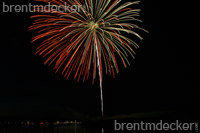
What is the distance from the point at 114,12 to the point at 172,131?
1262 cm

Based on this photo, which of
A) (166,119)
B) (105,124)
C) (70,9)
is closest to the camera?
(70,9)

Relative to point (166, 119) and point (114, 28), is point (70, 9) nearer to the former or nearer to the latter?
point (114, 28)

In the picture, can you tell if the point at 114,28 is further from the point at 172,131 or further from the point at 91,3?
the point at 172,131

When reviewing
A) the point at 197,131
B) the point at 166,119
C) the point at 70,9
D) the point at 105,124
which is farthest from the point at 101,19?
the point at 105,124

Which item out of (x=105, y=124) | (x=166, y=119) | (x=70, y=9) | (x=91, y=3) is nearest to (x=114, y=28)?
(x=91, y=3)

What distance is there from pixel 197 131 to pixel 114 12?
11.8 m

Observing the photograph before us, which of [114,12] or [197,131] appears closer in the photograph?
[114,12]

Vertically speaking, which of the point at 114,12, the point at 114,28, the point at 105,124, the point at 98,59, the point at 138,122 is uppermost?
the point at 114,12

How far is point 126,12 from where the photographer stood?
49.9 feet

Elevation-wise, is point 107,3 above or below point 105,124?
above

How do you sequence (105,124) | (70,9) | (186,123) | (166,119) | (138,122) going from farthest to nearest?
(105,124) < (138,122) < (166,119) < (186,123) < (70,9)

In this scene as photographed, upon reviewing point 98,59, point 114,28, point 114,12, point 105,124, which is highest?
point 114,12

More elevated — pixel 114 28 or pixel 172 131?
pixel 114 28

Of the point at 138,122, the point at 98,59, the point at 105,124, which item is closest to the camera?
the point at 98,59
